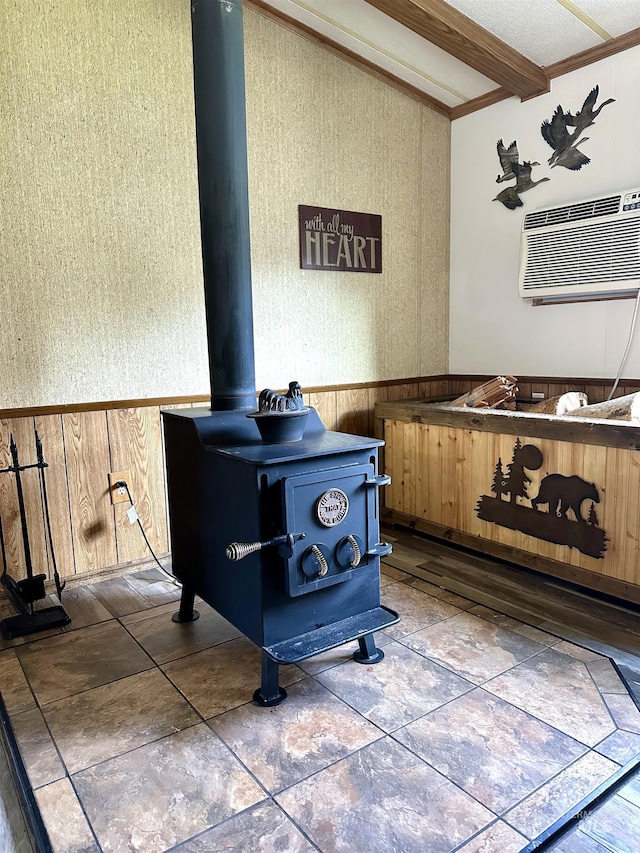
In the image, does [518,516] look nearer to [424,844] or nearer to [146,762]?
[424,844]

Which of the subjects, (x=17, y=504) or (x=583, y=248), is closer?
(x=17, y=504)

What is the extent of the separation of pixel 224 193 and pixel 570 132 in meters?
2.05

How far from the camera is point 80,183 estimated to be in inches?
101

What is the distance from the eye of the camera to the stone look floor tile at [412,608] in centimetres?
229

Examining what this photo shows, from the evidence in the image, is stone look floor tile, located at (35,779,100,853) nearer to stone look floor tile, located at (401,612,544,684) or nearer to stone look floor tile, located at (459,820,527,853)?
stone look floor tile, located at (459,820,527,853)

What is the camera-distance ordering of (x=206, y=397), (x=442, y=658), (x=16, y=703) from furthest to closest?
(x=206, y=397) → (x=442, y=658) → (x=16, y=703)

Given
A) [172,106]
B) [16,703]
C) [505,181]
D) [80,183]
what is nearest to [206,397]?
[80,183]

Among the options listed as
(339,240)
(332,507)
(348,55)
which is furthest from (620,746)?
(348,55)

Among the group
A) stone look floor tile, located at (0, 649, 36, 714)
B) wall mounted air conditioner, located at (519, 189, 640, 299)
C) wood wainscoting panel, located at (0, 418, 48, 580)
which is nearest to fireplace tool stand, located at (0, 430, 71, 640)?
wood wainscoting panel, located at (0, 418, 48, 580)

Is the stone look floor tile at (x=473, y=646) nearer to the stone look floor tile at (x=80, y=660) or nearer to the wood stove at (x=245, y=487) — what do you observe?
the wood stove at (x=245, y=487)

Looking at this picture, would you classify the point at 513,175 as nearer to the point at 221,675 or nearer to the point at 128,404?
the point at 128,404

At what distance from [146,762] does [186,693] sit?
0.31 m

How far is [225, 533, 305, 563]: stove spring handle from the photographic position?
1.69m

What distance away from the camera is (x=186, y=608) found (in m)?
2.38
